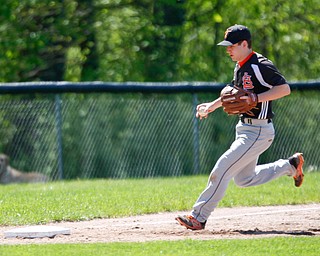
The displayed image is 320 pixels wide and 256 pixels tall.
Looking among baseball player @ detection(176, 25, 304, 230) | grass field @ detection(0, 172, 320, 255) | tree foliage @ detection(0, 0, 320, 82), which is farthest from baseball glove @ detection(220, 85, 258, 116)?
tree foliage @ detection(0, 0, 320, 82)

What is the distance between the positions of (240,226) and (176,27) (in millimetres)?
14294

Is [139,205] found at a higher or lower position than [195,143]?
higher

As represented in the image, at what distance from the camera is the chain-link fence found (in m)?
16.2

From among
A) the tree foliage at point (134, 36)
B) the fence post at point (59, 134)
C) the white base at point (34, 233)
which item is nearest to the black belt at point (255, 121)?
the white base at point (34, 233)

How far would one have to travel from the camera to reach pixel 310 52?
83.6ft

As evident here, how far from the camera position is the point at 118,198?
11.5 metres

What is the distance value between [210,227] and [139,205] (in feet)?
6.52

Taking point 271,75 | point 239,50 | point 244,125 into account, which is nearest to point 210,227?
point 244,125

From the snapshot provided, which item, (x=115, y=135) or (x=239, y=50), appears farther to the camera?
(x=115, y=135)

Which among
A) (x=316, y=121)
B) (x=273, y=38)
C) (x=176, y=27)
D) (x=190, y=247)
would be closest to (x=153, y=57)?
(x=176, y=27)

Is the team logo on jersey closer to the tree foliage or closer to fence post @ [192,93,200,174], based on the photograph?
fence post @ [192,93,200,174]

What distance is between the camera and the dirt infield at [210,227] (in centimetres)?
812

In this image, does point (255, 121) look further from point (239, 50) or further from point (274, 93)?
point (239, 50)

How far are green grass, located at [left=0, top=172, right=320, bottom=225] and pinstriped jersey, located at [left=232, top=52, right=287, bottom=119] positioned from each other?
99.0 inches
